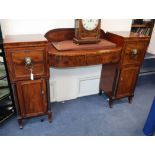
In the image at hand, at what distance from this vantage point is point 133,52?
1814mm

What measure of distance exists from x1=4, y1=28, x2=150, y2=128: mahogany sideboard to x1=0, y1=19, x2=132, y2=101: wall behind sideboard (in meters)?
0.10

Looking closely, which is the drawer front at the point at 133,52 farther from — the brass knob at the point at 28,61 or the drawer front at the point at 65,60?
the brass knob at the point at 28,61

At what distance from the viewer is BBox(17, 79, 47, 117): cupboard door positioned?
154cm

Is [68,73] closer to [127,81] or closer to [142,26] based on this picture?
[127,81]

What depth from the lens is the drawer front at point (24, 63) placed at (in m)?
1.36

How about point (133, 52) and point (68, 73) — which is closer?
point (133, 52)

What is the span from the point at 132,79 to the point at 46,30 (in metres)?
1.25

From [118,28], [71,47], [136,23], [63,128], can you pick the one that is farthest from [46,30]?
[136,23]

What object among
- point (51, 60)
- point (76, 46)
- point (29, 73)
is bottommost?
point (29, 73)

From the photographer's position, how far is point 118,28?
2127 millimetres

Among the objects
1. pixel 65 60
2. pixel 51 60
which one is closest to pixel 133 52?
pixel 65 60

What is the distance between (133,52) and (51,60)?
964mm

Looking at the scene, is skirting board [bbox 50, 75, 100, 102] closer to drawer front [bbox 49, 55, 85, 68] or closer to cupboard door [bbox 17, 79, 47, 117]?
cupboard door [bbox 17, 79, 47, 117]
